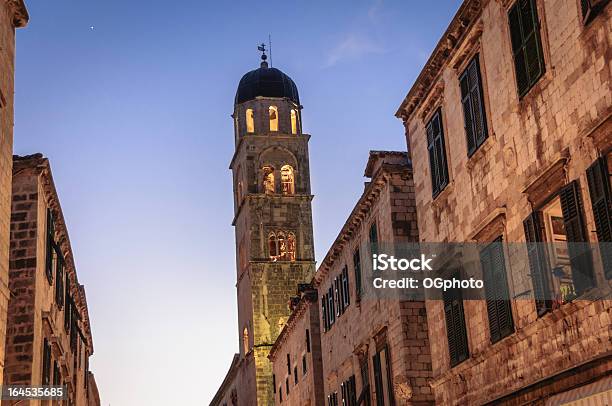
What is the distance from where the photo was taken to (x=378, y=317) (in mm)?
25625

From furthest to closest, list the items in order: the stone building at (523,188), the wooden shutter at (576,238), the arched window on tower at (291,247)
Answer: the arched window on tower at (291,247)
the wooden shutter at (576,238)
the stone building at (523,188)

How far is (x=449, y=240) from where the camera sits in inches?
765

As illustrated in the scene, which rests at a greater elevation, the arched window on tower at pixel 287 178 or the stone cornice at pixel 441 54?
the arched window on tower at pixel 287 178

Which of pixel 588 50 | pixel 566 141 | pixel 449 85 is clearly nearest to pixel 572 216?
pixel 566 141

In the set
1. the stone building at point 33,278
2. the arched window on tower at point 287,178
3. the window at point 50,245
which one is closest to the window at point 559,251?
the stone building at point 33,278

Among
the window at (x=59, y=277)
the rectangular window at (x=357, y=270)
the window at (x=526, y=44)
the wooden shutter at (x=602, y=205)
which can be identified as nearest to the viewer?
the wooden shutter at (x=602, y=205)

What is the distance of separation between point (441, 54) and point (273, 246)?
3878 cm

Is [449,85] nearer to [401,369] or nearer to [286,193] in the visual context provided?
[401,369]

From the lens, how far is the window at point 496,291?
16.5 metres

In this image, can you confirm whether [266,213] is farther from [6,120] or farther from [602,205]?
[602,205]

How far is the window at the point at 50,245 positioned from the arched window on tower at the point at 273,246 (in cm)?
3267

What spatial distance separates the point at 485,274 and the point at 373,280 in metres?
8.81

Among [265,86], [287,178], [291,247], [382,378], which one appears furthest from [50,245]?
[265,86]

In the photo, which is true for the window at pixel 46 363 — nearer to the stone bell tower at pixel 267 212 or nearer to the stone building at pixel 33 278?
the stone building at pixel 33 278
